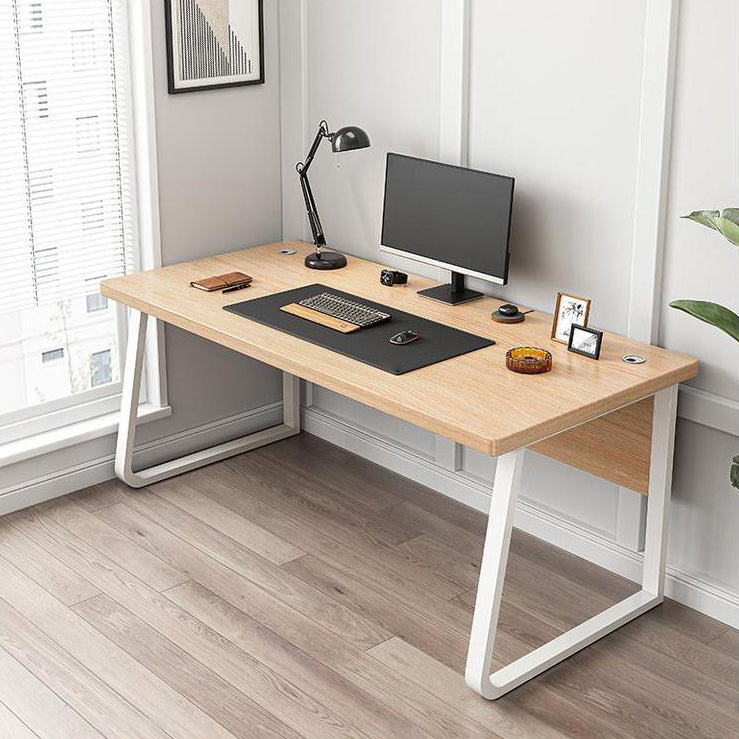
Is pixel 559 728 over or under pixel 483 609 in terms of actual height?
under

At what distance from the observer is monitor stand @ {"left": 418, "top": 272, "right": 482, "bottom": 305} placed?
337 cm

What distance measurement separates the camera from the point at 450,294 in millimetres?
3402

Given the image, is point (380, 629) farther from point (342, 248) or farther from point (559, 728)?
point (342, 248)

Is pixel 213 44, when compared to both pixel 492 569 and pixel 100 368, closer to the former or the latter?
pixel 100 368

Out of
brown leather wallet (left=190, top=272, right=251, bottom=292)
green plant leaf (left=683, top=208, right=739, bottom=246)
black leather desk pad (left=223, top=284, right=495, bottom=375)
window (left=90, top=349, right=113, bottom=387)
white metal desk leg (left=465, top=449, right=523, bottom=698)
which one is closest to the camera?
green plant leaf (left=683, top=208, right=739, bottom=246)

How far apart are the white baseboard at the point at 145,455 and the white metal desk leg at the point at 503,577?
153cm

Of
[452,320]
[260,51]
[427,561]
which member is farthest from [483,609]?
[260,51]

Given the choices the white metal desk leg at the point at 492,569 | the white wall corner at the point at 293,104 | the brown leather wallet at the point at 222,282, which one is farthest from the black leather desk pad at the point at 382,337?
the white wall corner at the point at 293,104

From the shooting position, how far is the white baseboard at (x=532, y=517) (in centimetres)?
308

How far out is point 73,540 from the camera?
3.48m

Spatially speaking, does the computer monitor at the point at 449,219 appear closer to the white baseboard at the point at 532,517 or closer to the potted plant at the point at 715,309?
the white baseboard at the point at 532,517

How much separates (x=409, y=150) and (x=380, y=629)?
1509mm

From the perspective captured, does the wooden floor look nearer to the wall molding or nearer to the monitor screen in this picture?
the wall molding

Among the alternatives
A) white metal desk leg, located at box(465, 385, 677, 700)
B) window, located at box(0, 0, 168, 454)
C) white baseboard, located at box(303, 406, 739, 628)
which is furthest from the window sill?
white metal desk leg, located at box(465, 385, 677, 700)
